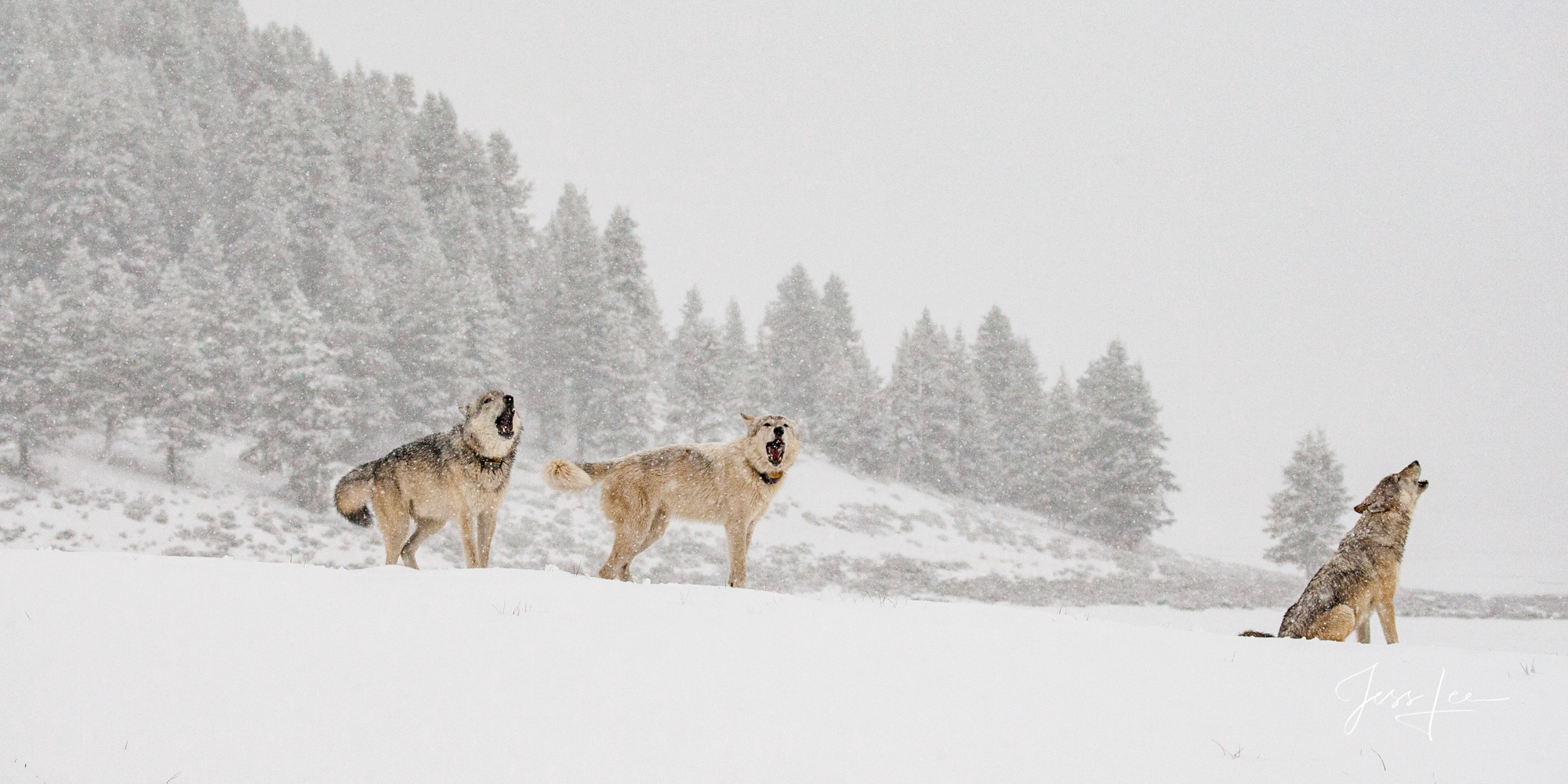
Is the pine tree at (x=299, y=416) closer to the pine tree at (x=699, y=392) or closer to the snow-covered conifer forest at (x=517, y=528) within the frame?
the snow-covered conifer forest at (x=517, y=528)

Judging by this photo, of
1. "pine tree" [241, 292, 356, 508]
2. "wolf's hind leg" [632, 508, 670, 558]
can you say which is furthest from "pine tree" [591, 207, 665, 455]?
"wolf's hind leg" [632, 508, 670, 558]

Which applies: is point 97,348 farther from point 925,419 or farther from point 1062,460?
point 1062,460

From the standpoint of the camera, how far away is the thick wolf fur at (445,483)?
7176 mm

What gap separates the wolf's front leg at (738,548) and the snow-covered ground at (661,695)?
2.95 m

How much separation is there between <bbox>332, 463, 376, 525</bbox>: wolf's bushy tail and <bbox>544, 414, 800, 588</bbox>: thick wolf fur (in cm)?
201

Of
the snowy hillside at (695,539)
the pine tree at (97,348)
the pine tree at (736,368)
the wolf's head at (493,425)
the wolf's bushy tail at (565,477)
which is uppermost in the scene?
the pine tree at (736,368)

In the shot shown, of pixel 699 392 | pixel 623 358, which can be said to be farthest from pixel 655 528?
pixel 699 392

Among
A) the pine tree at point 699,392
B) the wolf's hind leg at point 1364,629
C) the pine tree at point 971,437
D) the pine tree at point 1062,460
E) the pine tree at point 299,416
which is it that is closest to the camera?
the wolf's hind leg at point 1364,629

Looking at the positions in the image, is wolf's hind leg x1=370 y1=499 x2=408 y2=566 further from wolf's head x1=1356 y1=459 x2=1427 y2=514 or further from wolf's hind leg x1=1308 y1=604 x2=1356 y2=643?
wolf's head x1=1356 y1=459 x2=1427 y2=514

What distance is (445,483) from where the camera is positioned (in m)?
7.33

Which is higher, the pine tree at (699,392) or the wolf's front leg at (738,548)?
the pine tree at (699,392)

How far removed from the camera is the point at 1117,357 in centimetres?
3195

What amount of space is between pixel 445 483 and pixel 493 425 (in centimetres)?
82

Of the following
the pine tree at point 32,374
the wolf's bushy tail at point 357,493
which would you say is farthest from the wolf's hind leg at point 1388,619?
the pine tree at point 32,374
